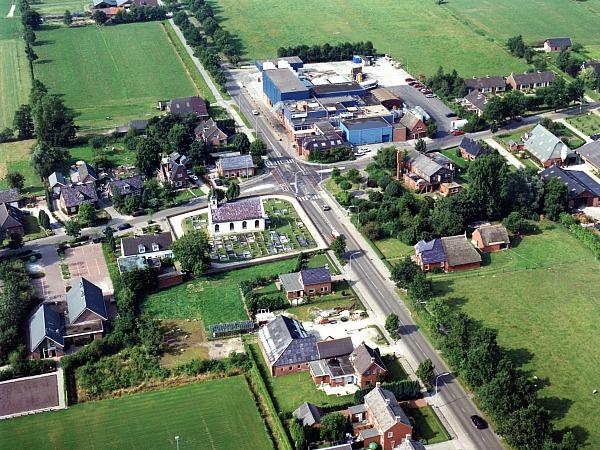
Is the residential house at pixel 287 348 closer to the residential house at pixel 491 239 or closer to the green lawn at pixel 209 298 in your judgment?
the green lawn at pixel 209 298

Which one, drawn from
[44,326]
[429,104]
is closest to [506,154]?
[429,104]

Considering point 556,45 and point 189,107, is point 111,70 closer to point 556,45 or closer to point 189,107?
point 189,107

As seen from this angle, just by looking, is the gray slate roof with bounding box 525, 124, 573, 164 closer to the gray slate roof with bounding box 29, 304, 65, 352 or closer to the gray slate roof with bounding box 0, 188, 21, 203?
the gray slate roof with bounding box 29, 304, 65, 352

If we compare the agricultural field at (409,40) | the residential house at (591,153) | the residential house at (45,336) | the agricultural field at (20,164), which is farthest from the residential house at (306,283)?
the agricultural field at (409,40)

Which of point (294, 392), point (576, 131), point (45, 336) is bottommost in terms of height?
point (576, 131)

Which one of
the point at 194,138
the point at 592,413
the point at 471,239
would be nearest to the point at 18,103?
the point at 194,138

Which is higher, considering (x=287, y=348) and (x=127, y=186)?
(x=287, y=348)

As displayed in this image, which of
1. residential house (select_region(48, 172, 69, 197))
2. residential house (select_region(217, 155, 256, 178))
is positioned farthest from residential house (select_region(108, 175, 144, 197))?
residential house (select_region(217, 155, 256, 178))
